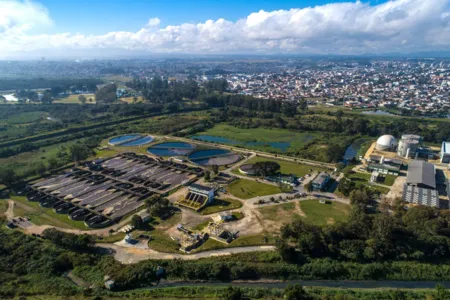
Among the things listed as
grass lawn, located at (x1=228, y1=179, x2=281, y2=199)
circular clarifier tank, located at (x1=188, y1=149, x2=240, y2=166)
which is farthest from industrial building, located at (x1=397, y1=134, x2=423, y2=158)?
circular clarifier tank, located at (x1=188, y1=149, x2=240, y2=166)

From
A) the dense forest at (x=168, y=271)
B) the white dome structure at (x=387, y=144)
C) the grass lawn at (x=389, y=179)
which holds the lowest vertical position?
the dense forest at (x=168, y=271)

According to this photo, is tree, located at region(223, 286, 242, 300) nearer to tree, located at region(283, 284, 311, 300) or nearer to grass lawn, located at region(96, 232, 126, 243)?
tree, located at region(283, 284, 311, 300)

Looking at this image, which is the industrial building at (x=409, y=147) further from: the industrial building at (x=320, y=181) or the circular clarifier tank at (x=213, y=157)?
the circular clarifier tank at (x=213, y=157)

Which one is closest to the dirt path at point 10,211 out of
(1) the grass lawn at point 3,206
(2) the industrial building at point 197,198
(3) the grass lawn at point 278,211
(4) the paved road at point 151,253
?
(1) the grass lawn at point 3,206

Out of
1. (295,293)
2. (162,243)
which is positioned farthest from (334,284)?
(162,243)

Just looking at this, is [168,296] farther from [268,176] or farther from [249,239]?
[268,176]

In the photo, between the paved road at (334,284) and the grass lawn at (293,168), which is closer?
the paved road at (334,284)
